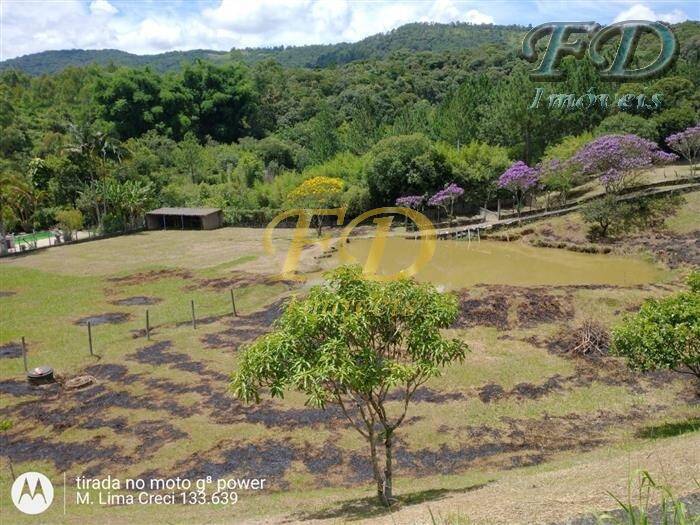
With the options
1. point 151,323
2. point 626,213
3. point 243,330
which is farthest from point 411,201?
point 151,323

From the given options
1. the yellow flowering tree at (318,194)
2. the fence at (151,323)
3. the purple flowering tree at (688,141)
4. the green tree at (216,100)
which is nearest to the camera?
the fence at (151,323)

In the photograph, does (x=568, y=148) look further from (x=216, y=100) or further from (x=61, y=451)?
(x=216, y=100)

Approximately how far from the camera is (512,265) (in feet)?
97.3

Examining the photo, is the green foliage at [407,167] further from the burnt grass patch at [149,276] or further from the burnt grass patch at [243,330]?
the burnt grass patch at [243,330]

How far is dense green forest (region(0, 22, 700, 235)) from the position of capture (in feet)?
137

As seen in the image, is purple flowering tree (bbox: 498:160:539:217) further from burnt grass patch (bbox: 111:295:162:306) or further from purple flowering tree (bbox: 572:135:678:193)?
burnt grass patch (bbox: 111:295:162:306)

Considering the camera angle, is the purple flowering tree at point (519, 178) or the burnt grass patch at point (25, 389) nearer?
the burnt grass patch at point (25, 389)

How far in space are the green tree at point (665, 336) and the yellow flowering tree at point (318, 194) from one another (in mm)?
28430

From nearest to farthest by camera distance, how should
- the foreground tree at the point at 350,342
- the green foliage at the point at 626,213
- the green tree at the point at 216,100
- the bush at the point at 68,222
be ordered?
the foreground tree at the point at 350,342
the green foliage at the point at 626,213
the bush at the point at 68,222
the green tree at the point at 216,100

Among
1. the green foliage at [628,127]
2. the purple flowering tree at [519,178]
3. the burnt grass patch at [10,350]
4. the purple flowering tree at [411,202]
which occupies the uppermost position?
the green foliage at [628,127]

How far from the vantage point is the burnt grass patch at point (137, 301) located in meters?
26.3

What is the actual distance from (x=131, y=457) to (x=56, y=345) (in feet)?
32.4

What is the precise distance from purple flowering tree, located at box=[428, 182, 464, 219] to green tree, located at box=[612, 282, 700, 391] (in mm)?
26283

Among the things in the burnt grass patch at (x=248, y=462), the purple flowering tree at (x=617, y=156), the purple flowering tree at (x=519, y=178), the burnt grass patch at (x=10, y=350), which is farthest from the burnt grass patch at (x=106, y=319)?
the purple flowering tree at (x=617, y=156)
